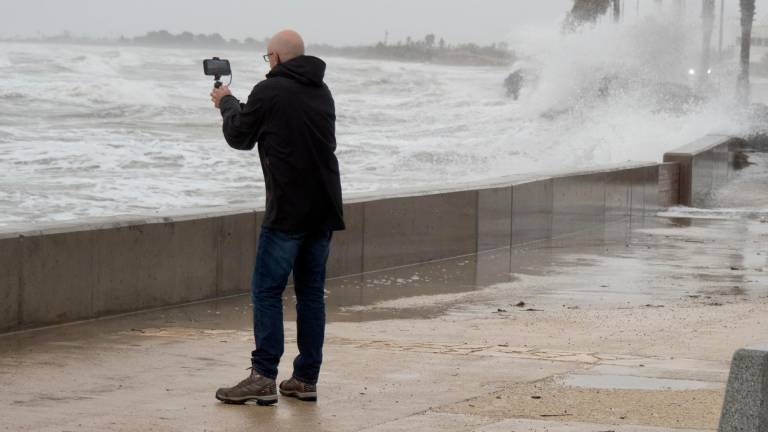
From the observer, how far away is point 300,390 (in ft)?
21.7

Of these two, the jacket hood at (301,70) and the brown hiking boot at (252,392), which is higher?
the jacket hood at (301,70)

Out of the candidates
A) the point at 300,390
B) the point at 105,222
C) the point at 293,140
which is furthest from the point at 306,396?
the point at 105,222

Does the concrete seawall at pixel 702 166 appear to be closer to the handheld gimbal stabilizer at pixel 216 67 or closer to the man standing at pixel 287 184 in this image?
the handheld gimbal stabilizer at pixel 216 67

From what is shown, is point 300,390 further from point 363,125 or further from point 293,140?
point 363,125

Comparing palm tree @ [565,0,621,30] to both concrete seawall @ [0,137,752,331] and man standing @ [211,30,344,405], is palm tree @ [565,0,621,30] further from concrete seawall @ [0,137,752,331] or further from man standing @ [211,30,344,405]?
man standing @ [211,30,344,405]

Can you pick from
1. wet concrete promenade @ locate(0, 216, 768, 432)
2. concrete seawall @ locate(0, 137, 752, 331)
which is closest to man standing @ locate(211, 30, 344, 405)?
wet concrete promenade @ locate(0, 216, 768, 432)

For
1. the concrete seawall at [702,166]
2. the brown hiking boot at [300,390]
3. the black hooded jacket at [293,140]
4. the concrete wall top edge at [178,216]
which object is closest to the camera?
the black hooded jacket at [293,140]

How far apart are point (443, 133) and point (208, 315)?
3403 cm

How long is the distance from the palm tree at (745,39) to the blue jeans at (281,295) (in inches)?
2223

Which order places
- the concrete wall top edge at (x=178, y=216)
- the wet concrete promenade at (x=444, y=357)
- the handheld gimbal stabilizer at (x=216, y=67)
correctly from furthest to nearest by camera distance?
the concrete wall top edge at (x=178, y=216), the handheld gimbal stabilizer at (x=216, y=67), the wet concrete promenade at (x=444, y=357)

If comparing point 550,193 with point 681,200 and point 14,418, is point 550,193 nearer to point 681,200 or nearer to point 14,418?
point 681,200

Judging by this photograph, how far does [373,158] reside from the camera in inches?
1252

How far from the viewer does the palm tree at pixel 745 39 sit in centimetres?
6244

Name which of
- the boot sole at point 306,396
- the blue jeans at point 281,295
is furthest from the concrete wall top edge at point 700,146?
the boot sole at point 306,396
